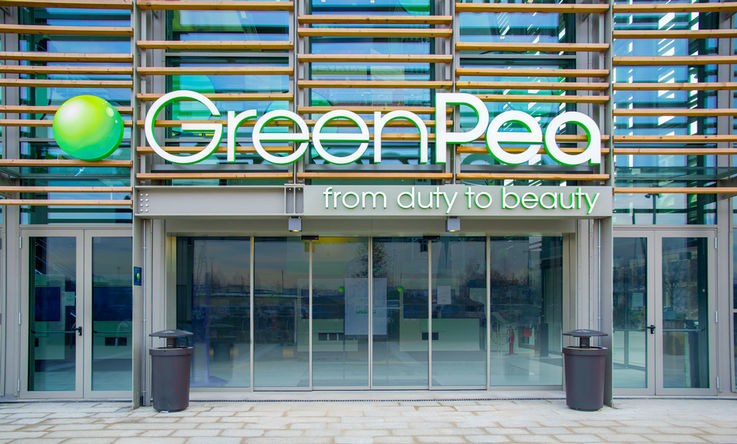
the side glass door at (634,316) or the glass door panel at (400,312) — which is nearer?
the side glass door at (634,316)

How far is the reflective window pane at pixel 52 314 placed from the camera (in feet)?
32.7

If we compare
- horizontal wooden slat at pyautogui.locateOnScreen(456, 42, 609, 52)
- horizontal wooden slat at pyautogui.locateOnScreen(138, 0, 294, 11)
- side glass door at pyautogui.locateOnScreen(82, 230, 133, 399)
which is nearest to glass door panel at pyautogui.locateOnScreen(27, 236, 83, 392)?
A: side glass door at pyautogui.locateOnScreen(82, 230, 133, 399)

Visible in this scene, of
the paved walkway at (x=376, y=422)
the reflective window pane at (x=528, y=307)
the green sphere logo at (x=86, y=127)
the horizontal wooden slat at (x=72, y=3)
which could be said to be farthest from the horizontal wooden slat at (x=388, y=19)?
the paved walkway at (x=376, y=422)

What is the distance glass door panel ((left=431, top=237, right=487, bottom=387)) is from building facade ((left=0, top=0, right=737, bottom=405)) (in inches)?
1.5

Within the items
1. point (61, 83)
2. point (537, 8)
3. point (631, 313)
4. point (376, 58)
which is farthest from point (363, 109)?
point (631, 313)

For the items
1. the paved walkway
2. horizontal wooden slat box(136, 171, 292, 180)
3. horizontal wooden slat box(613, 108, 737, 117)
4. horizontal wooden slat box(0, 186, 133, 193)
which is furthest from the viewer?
horizontal wooden slat box(613, 108, 737, 117)

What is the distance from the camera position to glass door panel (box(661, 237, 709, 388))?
1024 cm

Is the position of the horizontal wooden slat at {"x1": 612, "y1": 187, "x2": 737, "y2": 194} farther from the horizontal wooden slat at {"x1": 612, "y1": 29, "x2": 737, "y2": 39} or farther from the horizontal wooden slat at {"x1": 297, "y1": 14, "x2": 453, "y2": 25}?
the horizontal wooden slat at {"x1": 297, "y1": 14, "x2": 453, "y2": 25}

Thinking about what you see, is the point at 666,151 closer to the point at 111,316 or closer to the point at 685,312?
the point at 685,312

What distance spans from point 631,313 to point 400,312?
13.4 ft

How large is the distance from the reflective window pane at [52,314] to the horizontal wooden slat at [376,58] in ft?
17.1

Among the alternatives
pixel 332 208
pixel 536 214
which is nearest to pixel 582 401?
pixel 536 214

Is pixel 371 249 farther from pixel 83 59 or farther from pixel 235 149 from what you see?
pixel 83 59

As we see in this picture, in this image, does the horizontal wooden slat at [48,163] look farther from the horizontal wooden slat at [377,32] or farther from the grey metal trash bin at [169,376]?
the horizontal wooden slat at [377,32]
